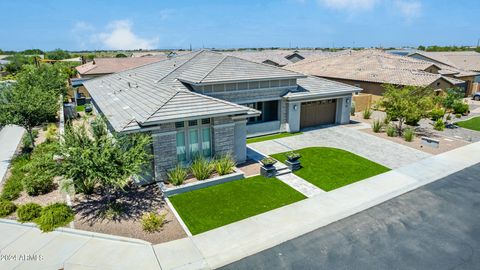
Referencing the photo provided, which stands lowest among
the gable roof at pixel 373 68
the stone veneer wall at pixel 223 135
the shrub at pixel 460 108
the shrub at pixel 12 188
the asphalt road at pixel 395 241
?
the asphalt road at pixel 395 241

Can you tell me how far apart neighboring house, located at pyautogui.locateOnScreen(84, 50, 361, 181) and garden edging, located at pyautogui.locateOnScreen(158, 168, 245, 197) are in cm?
125

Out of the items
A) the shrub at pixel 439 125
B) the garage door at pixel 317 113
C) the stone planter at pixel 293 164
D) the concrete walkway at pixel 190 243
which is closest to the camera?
the concrete walkway at pixel 190 243

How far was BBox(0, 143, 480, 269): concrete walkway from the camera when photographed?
936 centimetres

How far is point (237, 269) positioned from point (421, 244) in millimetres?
6244

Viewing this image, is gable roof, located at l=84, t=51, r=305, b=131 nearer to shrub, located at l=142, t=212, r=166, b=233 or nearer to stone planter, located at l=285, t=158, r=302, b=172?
stone planter, located at l=285, t=158, r=302, b=172

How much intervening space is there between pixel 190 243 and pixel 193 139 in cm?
602

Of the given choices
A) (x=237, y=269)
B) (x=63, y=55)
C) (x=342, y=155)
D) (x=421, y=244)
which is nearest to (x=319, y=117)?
(x=342, y=155)

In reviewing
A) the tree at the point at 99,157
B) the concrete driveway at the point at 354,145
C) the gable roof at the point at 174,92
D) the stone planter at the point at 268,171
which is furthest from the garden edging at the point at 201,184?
the concrete driveway at the point at 354,145

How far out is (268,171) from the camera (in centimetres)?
1536

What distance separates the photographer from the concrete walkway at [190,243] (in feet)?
30.7

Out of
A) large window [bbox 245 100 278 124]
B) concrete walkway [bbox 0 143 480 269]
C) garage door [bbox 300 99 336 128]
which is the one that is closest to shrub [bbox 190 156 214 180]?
concrete walkway [bbox 0 143 480 269]

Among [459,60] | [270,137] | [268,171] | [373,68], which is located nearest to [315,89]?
[270,137]

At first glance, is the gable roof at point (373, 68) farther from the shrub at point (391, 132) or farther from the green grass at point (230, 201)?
the green grass at point (230, 201)

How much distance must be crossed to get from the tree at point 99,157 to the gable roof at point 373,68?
1124 inches
